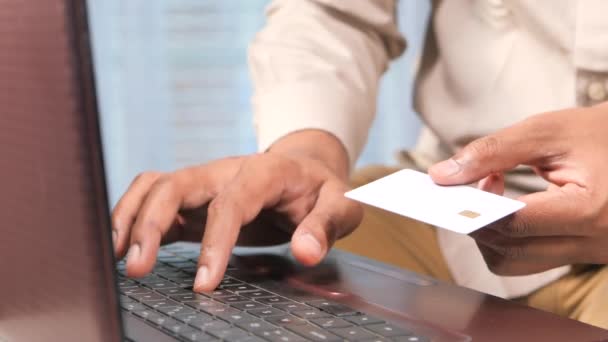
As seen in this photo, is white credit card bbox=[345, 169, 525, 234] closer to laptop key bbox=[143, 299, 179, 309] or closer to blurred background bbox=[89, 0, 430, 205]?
laptop key bbox=[143, 299, 179, 309]

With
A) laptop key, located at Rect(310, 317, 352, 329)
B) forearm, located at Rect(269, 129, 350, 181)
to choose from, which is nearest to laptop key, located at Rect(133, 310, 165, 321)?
laptop key, located at Rect(310, 317, 352, 329)

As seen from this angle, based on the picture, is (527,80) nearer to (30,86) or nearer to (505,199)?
(505,199)

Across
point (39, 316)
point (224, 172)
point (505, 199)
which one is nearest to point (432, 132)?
point (224, 172)

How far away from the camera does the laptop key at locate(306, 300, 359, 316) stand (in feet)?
1.88

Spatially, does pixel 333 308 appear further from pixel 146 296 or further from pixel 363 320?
pixel 146 296

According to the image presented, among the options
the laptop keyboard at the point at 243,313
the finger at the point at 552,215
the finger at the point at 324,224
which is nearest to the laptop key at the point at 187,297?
the laptop keyboard at the point at 243,313

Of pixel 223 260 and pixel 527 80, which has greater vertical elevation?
pixel 527 80

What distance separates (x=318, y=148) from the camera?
3.04 ft

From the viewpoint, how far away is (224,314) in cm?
57

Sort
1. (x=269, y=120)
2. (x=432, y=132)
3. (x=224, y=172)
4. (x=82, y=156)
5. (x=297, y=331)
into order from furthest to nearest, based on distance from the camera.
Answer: (x=432, y=132) < (x=269, y=120) < (x=224, y=172) < (x=297, y=331) < (x=82, y=156)

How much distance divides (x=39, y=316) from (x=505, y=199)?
1.09 ft

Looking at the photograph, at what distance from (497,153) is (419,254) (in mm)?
324

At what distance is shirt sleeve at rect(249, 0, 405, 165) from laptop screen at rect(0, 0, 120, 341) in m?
0.53

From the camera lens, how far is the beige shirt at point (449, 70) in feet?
2.89
